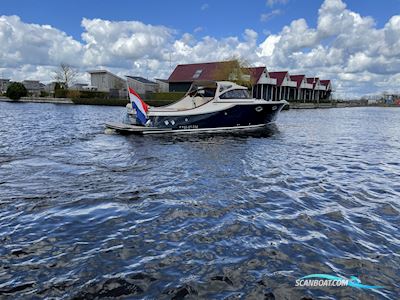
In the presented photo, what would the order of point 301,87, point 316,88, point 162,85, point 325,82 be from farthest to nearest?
point 325,82, point 316,88, point 301,87, point 162,85

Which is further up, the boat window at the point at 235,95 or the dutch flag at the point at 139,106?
the boat window at the point at 235,95

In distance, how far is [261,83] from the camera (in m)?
61.3

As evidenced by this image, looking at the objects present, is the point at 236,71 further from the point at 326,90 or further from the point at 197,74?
the point at 326,90

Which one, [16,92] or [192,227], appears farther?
[16,92]

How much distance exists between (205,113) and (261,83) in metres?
45.7

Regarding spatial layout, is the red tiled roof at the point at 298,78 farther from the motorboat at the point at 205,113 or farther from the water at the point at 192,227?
the water at the point at 192,227

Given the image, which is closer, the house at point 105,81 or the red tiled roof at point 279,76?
the red tiled roof at point 279,76

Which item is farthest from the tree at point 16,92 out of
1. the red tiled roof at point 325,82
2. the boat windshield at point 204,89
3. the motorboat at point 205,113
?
the red tiled roof at point 325,82

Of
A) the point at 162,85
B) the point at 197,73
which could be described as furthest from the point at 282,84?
the point at 162,85

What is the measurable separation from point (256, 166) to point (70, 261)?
6765 mm

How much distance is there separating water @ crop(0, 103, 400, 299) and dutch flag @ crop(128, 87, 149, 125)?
6275mm

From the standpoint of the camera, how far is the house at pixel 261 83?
60.1 metres

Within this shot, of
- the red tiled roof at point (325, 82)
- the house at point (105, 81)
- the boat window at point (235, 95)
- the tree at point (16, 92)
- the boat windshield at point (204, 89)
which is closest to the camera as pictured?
the boat window at point (235, 95)

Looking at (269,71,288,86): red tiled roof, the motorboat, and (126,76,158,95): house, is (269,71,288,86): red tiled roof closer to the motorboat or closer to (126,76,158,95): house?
(126,76,158,95): house
